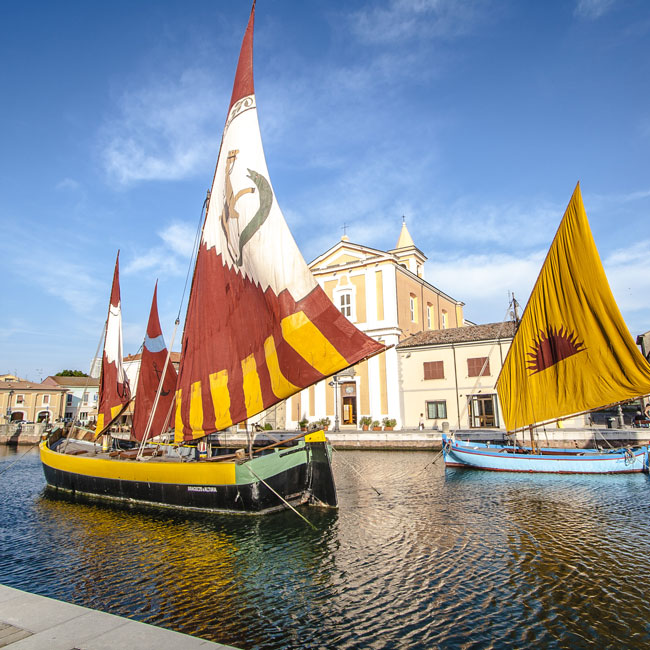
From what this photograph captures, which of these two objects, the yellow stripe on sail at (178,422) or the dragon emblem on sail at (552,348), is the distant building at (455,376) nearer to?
the dragon emblem on sail at (552,348)

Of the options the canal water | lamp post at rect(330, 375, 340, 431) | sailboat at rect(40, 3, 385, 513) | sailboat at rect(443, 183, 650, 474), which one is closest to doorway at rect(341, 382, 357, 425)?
lamp post at rect(330, 375, 340, 431)

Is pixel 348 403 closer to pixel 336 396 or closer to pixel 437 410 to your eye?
pixel 336 396

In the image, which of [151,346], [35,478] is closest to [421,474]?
[151,346]

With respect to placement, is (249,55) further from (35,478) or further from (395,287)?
(395,287)

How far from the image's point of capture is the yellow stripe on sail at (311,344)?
9992 millimetres

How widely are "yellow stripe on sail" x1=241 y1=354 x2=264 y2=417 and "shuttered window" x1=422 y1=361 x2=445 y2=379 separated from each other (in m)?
25.8

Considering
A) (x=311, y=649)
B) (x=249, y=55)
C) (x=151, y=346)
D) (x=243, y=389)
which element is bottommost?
(x=311, y=649)

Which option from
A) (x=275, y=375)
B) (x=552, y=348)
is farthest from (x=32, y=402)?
(x=552, y=348)

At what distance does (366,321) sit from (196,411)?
27.2 metres

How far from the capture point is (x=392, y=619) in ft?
22.9

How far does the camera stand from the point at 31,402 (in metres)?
58.2

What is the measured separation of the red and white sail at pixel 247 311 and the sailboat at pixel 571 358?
995 centimetres

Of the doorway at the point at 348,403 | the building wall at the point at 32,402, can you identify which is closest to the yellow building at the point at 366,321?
the doorway at the point at 348,403

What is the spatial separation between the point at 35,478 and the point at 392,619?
904 inches
